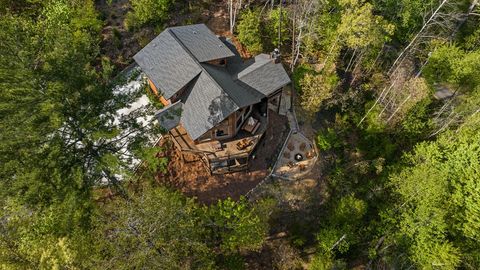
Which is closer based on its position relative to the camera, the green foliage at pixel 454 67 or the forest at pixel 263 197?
the forest at pixel 263 197

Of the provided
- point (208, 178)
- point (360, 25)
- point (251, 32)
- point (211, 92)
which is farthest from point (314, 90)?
point (208, 178)

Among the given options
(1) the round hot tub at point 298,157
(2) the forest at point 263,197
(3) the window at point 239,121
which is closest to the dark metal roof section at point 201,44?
(2) the forest at point 263,197

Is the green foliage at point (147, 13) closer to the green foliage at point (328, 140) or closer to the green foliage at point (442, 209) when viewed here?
the green foliage at point (328, 140)

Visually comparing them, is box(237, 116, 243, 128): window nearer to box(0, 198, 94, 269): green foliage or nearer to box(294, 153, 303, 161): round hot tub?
box(294, 153, 303, 161): round hot tub

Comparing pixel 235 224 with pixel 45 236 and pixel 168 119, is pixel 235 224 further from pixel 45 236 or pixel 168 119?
pixel 45 236

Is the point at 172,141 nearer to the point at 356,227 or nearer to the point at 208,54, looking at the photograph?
the point at 208,54

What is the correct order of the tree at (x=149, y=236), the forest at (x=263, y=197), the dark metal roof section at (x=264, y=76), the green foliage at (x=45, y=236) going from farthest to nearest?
1. the dark metal roof section at (x=264, y=76)
2. the tree at (x=149, y=236)
3. the forest at (x=263, y=197)
4. the green foliage at (x=45, y=236)

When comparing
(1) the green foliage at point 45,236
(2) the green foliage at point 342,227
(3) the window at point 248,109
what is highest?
(1) the green foliage at point 45,236

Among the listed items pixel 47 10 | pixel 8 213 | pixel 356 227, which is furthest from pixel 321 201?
pixel 47 10
